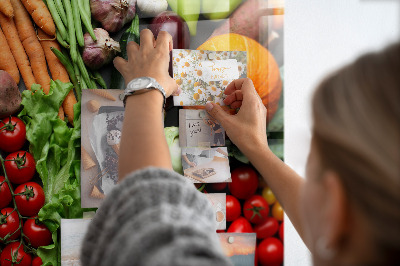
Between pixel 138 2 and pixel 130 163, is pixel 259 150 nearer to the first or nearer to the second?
pixel 130 163

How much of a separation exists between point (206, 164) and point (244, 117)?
0.18 metres

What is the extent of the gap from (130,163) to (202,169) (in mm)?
430

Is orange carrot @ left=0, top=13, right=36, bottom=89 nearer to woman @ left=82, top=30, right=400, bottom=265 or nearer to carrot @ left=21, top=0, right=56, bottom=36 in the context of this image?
carrot @ left=21, top=0, right=56, bottom=36

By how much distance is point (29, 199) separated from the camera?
891mm

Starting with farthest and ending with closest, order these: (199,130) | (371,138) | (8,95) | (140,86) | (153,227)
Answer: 1. (199,130)
2. (8,95)
3. (140,86)
4. (153,227)
5. (371,138)

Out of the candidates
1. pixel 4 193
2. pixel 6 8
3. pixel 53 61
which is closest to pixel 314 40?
pixel 53 61

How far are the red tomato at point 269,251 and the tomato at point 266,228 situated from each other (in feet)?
0.05

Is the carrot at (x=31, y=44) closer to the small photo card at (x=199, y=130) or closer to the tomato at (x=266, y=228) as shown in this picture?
the small photo card at (x=199, y=130)

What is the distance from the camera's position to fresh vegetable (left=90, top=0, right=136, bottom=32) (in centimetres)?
91

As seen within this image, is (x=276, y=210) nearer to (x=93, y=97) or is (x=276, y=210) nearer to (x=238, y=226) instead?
(x=238, y=226)

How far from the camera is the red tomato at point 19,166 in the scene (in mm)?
892

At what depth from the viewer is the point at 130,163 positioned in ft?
1.87

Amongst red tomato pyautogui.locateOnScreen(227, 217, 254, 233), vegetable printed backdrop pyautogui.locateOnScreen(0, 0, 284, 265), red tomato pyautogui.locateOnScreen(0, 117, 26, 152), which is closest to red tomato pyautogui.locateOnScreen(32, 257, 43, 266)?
vegetable printed backdrop pyautogui.locateOnScreen(0, 0, 284, 265)

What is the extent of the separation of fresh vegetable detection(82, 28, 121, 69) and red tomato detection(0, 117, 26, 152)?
0.23 metres
